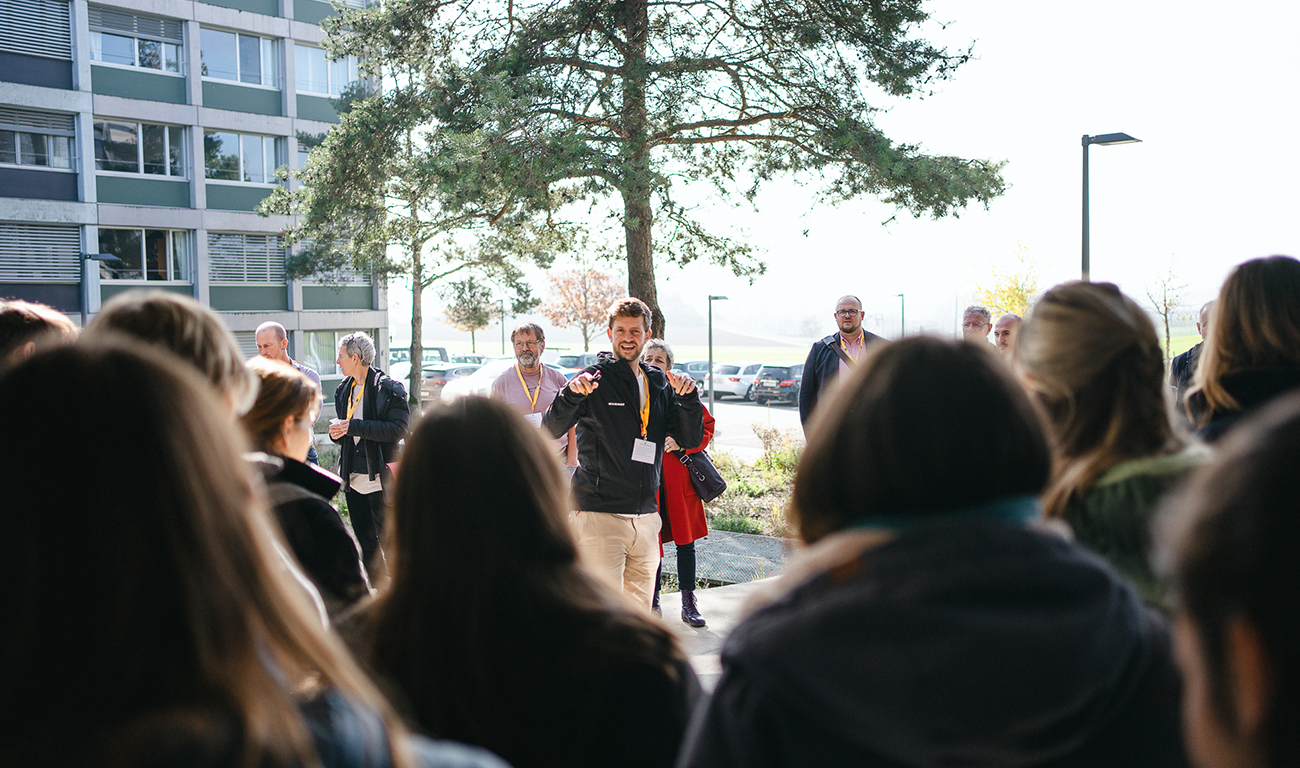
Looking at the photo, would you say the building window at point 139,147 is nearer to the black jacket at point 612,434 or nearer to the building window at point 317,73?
the building window at point 317,73

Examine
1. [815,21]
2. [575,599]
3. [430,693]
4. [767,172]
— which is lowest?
[430,693]

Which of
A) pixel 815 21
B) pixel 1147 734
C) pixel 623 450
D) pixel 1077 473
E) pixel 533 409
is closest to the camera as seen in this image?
pixel 1147 734

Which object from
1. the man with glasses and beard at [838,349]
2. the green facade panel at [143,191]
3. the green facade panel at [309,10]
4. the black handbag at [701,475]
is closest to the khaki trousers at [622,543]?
the black handbag at [701,475]

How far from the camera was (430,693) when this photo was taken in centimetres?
159

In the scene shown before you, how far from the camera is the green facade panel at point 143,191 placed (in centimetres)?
2917

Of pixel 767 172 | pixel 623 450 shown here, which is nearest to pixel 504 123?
pixel 767 172

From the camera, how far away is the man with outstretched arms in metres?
A: 5.21

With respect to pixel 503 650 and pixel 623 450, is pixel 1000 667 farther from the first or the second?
pixel 623 450

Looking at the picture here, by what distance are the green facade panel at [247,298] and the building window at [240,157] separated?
3830mm

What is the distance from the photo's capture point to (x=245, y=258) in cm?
3186

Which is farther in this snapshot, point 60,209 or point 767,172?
point 60,209

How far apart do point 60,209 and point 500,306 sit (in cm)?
1426

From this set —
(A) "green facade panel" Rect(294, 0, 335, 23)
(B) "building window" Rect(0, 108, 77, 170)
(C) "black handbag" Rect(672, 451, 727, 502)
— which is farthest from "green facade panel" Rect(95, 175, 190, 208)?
(C) "black handbag" Rect(672, 451, 727, 502)

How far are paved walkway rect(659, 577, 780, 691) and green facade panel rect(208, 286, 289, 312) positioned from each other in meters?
28.8
